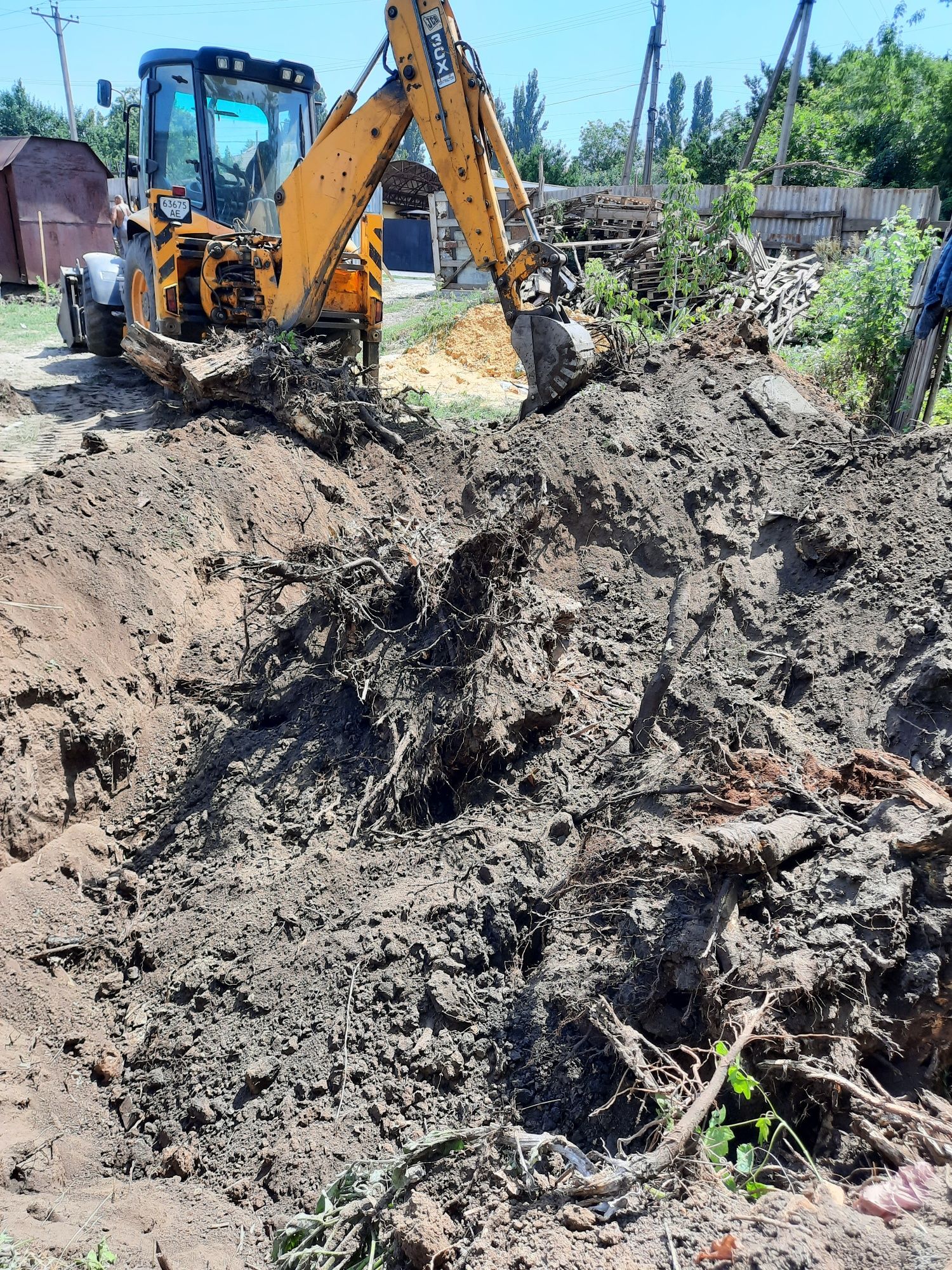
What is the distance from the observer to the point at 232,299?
8.29 meters

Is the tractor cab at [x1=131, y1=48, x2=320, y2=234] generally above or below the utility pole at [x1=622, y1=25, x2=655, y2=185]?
below

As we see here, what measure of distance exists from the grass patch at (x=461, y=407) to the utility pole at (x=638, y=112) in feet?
64.9

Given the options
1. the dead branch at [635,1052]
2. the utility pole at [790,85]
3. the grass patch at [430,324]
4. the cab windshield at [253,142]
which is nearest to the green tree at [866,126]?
the utility pole at [790,85]

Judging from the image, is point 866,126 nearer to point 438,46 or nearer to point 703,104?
point 438,46

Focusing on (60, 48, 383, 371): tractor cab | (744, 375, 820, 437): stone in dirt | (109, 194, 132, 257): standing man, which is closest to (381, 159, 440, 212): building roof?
(109, 194, 132, 257): standing man

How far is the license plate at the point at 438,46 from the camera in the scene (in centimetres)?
655

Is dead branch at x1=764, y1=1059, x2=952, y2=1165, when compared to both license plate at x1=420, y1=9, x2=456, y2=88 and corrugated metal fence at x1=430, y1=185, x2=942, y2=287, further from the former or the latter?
corrugated metal fence at x1=430, y1=185, x2=942, y2=287

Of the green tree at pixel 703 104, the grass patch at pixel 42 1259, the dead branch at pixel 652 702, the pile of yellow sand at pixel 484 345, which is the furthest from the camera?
the green tree at pixel 703 104

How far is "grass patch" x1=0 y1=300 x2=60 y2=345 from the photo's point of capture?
551 inches

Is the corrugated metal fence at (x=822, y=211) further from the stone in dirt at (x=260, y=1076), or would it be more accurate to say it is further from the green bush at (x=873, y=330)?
the stone in dirt at (x=260, y=1076)

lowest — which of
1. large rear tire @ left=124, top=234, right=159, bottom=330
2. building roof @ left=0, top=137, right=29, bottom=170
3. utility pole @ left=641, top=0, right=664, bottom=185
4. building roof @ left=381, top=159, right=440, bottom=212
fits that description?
large rear tire @ left=124, top=234, right=159, bottom=330

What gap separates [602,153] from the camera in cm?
5072

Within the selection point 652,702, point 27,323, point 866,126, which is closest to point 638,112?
point 866,126

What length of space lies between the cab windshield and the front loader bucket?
11.4ft
